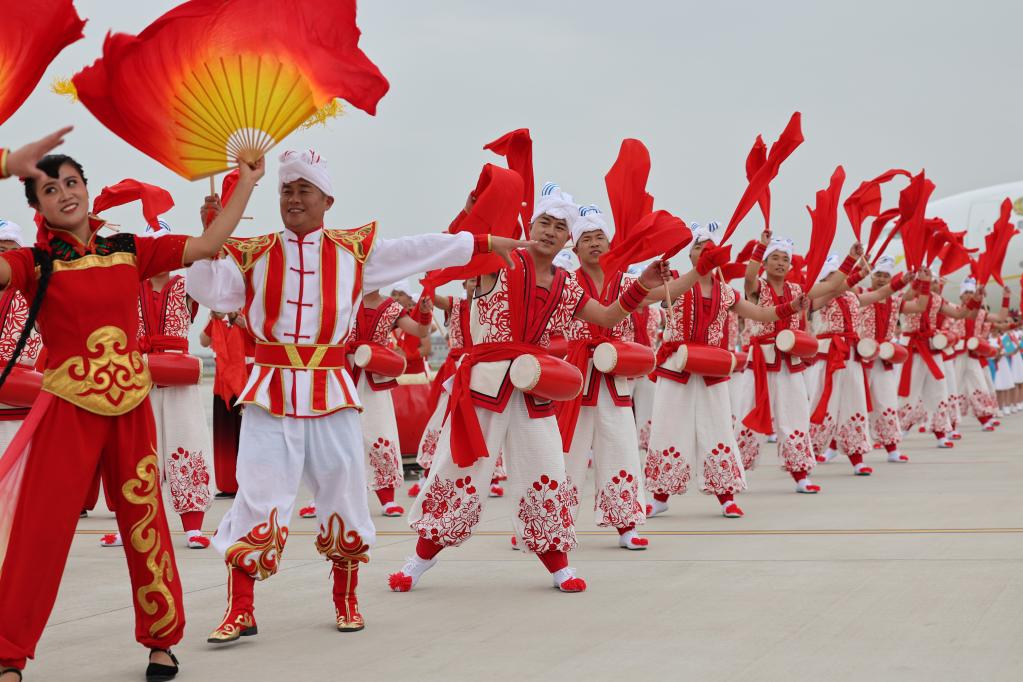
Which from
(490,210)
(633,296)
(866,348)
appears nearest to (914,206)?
(866,348)

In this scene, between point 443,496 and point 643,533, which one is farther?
point 643,533

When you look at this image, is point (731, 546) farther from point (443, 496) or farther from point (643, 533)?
point (443, 496)

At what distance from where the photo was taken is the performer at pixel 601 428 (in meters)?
6.78

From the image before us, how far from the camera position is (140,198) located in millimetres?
7074

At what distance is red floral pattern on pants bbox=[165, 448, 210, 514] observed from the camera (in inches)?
291

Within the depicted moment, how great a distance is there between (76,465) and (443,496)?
2.01 metres

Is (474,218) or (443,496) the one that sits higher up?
(474,218)

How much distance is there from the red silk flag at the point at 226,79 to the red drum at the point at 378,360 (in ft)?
14.2

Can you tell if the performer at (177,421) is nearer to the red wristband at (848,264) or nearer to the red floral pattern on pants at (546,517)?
the red floral pattern on pants at (546,517)

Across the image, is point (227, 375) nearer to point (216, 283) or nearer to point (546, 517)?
point (546, 517)

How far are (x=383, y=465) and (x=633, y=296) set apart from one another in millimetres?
3281

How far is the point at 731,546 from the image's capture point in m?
6.84

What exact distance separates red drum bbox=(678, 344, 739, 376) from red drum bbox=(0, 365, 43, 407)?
3634mm

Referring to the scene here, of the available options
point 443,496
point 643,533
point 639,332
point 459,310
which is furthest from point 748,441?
point 443,496
